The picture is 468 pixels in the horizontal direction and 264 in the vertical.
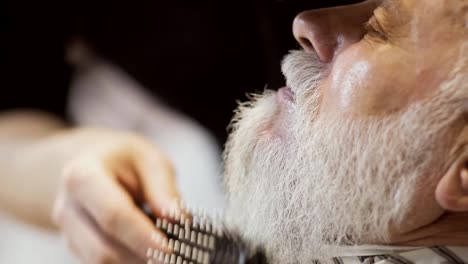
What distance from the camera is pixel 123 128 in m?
0.97

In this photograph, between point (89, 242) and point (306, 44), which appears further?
point (89, 242)

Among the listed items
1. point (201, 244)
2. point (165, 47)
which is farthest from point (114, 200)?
point (165, 47)

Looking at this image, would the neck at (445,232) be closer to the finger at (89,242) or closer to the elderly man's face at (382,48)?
the elderly man's face at (382,48)

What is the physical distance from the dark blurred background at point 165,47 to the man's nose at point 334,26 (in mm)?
12

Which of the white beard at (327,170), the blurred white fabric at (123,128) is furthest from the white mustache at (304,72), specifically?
the blurred white fabric at (123,128)

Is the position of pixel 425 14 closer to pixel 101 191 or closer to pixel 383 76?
pixel 383 76

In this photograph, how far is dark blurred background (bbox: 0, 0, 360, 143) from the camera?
21.4 inches

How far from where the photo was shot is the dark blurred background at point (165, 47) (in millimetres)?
543

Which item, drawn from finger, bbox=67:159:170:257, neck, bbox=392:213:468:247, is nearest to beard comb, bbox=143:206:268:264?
finger, bbox=67:159:170:257

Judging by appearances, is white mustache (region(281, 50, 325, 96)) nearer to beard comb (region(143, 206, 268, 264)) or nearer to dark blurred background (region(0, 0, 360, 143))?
dark blurred background (region(0, 0, 360, 143))

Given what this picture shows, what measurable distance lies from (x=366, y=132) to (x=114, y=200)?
0.25m

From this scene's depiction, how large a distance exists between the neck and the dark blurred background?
0.49 feet

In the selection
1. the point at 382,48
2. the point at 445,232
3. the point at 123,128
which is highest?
the point at 123,128

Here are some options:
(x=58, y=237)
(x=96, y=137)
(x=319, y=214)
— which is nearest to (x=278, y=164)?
(x=319, y=214)
